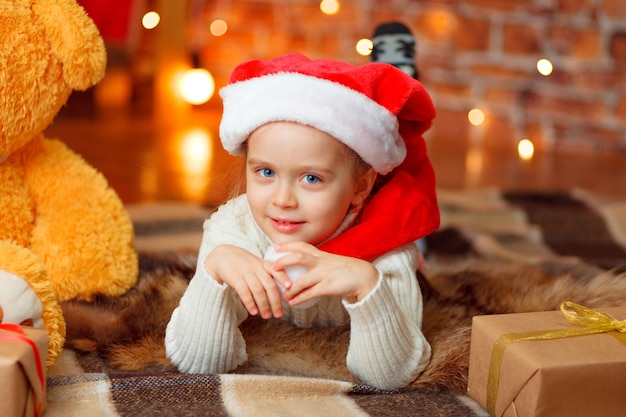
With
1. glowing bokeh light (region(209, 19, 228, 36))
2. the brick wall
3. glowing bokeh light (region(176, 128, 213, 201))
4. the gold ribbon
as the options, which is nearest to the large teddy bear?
the gold ribbon

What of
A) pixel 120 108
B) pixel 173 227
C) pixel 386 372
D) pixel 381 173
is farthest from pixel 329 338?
pixel 120 108

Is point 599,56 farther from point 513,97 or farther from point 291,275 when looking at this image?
point 291,275

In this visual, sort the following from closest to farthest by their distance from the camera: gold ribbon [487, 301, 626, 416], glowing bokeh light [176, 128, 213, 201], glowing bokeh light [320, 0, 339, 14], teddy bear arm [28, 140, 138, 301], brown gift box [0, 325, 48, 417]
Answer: brown gift box [0, 325, 48, 417], gold ribbon [487, 301, 626, 416], teddy bear arm [28, 140, 138, 301], glowing bokeh light [176, 128, 213, 201], glowing bokeh light [320, 0, 339, 14]

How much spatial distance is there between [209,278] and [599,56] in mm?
2467

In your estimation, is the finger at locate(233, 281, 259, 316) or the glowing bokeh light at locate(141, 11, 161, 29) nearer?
the finger at locate(233, 281, 259, 316)

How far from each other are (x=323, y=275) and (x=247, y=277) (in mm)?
87

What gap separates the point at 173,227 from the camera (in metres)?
1.69

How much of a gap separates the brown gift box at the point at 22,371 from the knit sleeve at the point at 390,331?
0.34 meters

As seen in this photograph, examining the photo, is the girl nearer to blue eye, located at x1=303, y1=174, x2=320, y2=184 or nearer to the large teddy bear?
blue eye, located at x1=303, y1=174, x2=320, y2=184

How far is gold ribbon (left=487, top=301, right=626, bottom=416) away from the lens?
87 centimetres

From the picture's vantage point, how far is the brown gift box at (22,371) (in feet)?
2.44

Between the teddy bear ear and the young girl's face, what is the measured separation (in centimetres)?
30

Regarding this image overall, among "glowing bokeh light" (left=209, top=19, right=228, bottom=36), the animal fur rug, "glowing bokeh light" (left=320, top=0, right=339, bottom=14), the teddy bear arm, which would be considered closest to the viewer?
the animal fur rug

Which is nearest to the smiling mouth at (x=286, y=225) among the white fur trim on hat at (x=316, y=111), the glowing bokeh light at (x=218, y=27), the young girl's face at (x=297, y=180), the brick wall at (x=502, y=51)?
the young girl's face at (x=297, y=180)
